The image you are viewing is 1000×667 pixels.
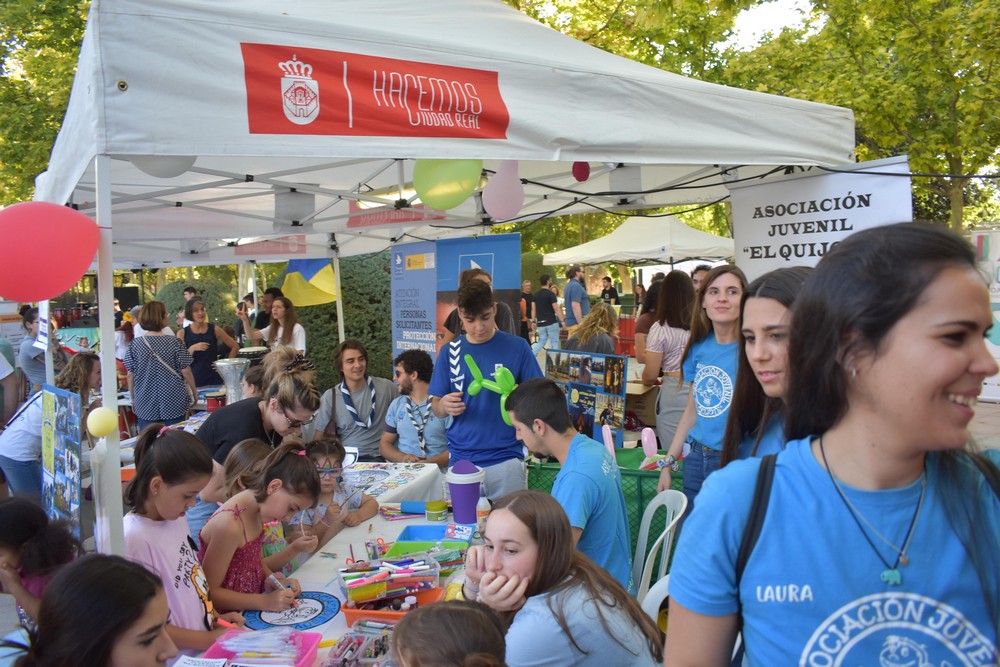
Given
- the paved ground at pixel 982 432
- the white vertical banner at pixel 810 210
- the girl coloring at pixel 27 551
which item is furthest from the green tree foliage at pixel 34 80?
the girl coloring at pixel 27 551

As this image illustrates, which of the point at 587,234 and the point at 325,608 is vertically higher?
the point at 587,234

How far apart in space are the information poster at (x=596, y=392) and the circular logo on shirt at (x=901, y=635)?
404cm

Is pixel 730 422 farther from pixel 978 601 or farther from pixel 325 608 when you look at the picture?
pixel 325 608

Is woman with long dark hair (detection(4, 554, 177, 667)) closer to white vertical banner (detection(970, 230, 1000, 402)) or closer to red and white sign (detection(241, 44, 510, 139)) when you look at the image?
red and white sign (detection(241, 44, 510, 139))

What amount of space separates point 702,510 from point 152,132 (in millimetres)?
2061

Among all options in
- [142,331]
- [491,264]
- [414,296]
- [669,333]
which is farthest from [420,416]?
[142,331]

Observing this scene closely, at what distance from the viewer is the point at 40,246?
87.0 inches

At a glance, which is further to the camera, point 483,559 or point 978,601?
point 483,559

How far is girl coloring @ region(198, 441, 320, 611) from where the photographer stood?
2.48 metres

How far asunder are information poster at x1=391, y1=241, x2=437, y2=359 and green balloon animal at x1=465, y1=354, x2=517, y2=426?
2.35 metres

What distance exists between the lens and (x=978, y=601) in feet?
2.94

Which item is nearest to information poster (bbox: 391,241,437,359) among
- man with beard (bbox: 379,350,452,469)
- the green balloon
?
man with beard (bbox: 379,350,452,469)

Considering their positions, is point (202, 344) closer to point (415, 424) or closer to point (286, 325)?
point (286, 325)

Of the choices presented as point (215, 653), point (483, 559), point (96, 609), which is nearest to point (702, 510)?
point (483, 559)
